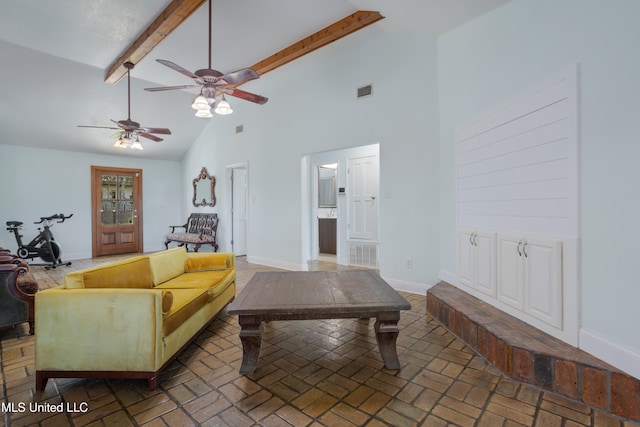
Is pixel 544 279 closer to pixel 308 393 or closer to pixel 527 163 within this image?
pixel 527 163

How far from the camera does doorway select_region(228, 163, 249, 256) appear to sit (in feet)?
21.8

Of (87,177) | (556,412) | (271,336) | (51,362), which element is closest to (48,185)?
(87,177)

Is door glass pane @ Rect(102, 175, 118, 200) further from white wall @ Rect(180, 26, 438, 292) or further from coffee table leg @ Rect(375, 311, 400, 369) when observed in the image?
coffee table leg @ Rect(375, 311, 400, 369)

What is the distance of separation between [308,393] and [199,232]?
5.89m

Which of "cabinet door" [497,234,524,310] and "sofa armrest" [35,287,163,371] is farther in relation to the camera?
"cabinet door" [497,234,524,310]

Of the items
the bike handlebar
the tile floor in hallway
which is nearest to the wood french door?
the bike handlebar

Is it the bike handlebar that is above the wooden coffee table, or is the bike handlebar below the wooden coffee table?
above

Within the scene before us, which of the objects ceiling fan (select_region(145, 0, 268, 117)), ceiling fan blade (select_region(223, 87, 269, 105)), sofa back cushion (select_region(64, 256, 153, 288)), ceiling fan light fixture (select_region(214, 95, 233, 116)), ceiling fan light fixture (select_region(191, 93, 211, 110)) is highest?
ceiling fan blade (select_region(223, 87, 269, 105))

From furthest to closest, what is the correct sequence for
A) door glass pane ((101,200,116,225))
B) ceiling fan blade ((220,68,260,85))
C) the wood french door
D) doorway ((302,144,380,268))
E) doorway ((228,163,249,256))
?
door glass pane ((101,200,116,225)) < the wood french door < doorway ((228,163,249,256)) < doorway ((302,144,380,268)) < ceiling fan blade ((220,68,260,85))

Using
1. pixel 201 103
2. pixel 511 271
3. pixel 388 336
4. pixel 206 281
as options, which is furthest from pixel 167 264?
pixel 511 271

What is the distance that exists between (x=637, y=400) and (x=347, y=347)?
1.62 m

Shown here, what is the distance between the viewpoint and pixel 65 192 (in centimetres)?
649

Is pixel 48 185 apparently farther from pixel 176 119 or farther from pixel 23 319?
pixel 23 319

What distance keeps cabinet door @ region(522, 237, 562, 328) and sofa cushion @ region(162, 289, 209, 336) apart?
247cm
